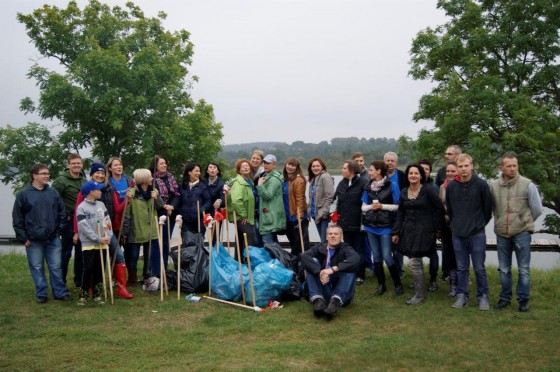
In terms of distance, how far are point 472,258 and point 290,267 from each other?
223 cm

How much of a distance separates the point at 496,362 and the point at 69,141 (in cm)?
1520

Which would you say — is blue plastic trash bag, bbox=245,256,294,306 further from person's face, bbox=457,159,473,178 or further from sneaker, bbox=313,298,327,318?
person's face, bbox=457,159,473,178

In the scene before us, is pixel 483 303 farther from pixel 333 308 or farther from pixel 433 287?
pixel 333 308

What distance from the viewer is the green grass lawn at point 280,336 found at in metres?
4.13

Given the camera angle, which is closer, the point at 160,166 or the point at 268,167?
the point at 160,166

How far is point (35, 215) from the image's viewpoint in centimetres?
602

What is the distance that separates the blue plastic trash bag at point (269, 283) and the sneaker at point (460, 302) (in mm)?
1885

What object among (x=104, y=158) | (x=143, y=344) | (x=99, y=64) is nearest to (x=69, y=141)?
(x=104, y=158)

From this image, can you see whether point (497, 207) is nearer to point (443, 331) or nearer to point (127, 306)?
point (443, 331)

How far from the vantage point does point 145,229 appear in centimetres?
669

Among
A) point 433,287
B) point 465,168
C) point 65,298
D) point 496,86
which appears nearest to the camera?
point 465,168

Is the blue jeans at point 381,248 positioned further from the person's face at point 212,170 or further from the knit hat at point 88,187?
the knit hat at point 88,187

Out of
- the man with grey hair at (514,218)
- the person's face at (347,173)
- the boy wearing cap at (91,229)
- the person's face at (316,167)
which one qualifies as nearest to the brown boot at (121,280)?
the boy wearing cap at (91,229)

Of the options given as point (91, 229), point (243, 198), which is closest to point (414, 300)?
point (243, 198)
